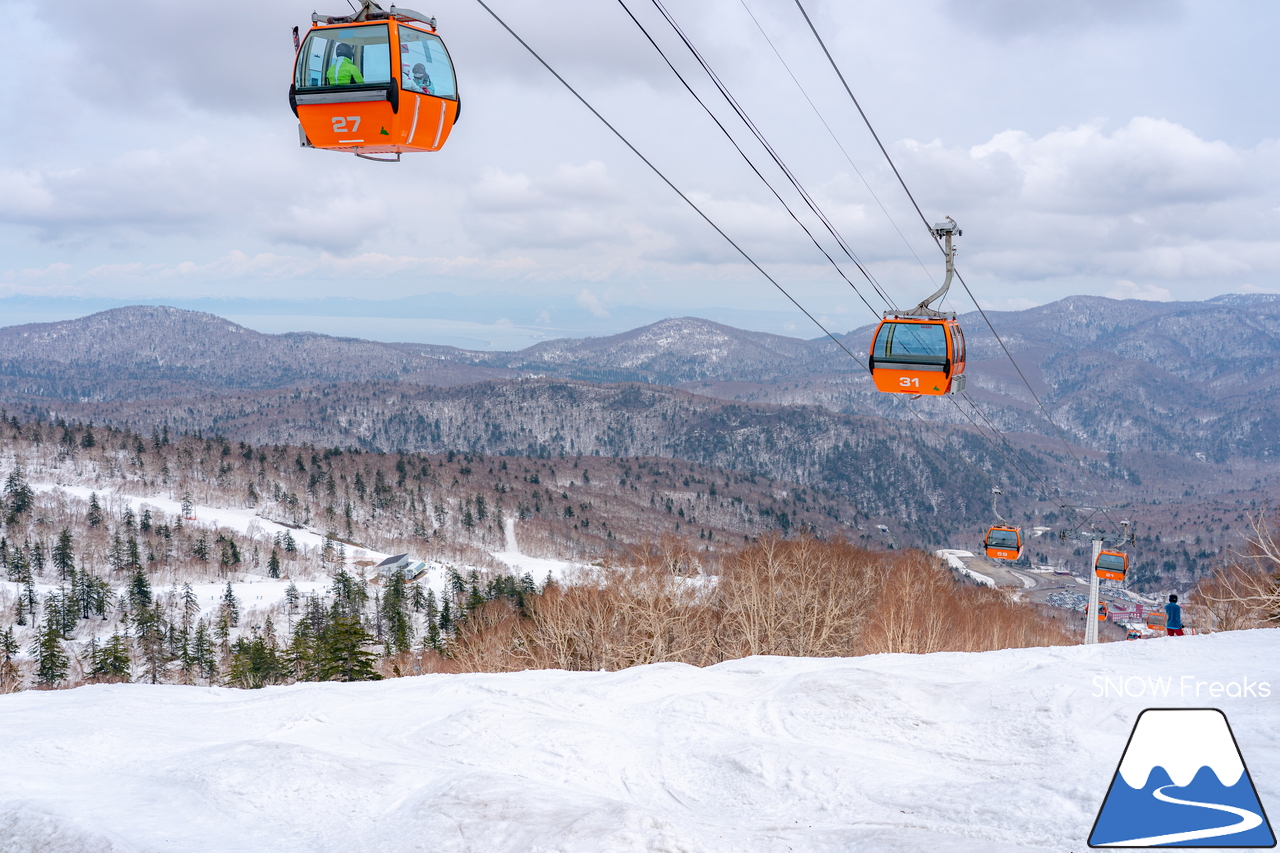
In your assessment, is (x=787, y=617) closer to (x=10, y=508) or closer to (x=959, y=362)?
(x=959, y=362)

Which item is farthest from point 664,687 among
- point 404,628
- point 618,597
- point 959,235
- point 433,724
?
point 404,628

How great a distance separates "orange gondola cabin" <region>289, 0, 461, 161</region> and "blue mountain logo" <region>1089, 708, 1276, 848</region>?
940cm

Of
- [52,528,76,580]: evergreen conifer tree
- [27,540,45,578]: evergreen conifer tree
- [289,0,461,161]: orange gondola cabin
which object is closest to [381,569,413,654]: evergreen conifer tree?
[52,528,76,580]: evergreen conifer tree

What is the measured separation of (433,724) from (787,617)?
38156 millimetres

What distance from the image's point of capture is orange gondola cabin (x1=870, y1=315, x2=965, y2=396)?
15.9 metres

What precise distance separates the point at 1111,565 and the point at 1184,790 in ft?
109

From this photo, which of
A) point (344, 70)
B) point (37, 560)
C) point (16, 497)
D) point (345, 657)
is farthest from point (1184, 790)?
point (16, 497)

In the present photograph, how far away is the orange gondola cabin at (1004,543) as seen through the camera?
37.9 meters

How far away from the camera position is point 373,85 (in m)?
8.85

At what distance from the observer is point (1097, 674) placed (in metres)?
15.2

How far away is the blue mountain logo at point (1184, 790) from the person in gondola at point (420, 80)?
956cm

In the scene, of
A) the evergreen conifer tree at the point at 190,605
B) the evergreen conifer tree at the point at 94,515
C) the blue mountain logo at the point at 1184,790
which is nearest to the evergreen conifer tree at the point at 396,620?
the evergreen conifer tree at the point at 190,605

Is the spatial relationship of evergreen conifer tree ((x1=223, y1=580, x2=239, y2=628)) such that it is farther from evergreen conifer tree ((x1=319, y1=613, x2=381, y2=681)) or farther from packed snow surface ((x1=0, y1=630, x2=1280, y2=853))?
packed snow surface ((x1=0, y1=630, x2=1280, y2=853))
